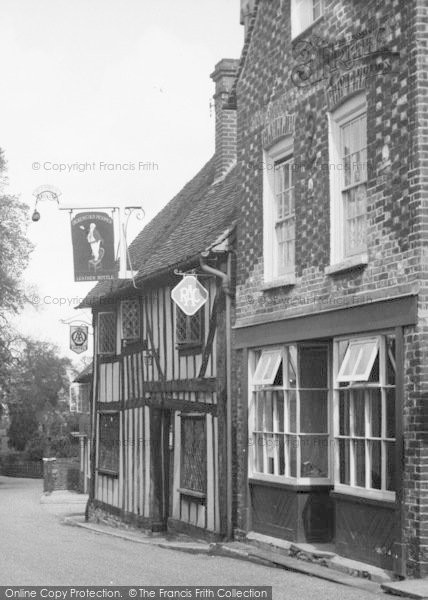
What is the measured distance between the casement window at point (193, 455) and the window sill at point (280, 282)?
3659mm

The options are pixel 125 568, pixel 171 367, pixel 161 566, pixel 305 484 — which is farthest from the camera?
pixel 171 367

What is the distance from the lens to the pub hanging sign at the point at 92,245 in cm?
2081

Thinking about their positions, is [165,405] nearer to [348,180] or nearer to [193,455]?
[193,455]

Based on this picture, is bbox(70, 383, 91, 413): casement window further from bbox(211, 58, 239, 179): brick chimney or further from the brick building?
the brick building

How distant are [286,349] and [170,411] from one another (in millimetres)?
6602

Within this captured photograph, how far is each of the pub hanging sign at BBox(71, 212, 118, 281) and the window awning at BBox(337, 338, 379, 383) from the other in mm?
8139

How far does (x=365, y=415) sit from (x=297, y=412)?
176 centimetres

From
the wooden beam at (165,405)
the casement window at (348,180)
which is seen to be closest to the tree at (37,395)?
the wooden beam at (165,405)

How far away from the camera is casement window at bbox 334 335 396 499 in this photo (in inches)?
505

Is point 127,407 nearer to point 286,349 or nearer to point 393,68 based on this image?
point 286,349

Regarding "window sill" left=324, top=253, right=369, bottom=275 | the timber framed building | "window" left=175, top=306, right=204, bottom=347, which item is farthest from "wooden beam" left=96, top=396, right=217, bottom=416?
"window sill" left=324, top=253, right=369, bottom=275

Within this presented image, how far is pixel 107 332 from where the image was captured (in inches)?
995

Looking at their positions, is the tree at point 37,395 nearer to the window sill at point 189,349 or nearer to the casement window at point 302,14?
the window sill at point 189,349

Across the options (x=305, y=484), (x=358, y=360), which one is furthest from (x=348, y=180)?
(x=305, y=484)
